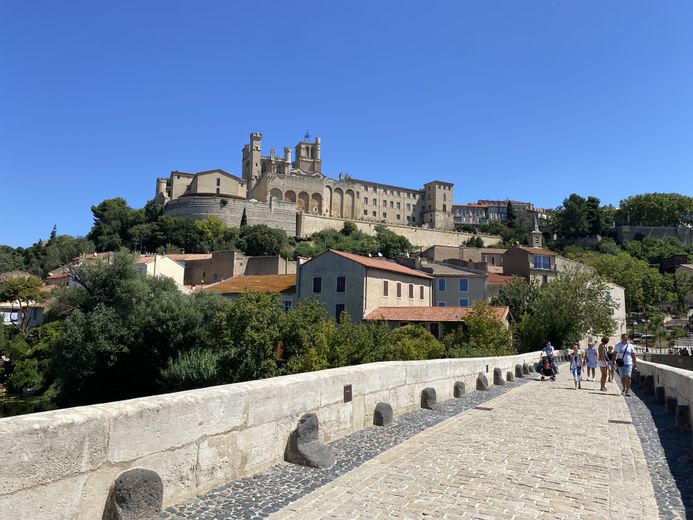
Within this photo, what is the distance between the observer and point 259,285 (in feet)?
155

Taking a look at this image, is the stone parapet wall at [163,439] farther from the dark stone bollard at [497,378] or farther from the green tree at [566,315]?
the green tree at [566,315]

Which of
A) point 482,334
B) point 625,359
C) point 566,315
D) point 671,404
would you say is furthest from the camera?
point 566,315

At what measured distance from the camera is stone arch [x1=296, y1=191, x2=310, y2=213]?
11444cm

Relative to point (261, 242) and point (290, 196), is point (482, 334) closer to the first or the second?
point (261, 242)

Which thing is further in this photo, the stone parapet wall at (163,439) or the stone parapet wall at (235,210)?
the stone parapet wall at (235,210)

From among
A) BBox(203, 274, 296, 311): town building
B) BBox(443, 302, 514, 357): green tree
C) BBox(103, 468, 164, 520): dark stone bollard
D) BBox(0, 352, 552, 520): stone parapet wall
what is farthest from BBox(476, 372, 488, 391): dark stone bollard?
BBox(203, 274, 296, 311): town building

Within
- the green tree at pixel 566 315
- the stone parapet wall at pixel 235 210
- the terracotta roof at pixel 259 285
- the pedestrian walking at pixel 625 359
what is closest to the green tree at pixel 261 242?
the stone parapet wall at pixel 235 210

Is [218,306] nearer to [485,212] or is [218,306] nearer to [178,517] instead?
[178,517]

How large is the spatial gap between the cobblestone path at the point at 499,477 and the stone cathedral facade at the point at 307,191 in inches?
3792

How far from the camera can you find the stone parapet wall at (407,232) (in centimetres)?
10556

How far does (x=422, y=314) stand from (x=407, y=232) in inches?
2861

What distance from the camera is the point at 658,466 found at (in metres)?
6.59

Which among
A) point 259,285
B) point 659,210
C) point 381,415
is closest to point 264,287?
point 259,285

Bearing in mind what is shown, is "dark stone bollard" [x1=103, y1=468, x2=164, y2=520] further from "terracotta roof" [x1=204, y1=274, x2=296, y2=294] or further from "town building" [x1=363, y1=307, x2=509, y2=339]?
"terracotta roof" [x1=204, y1=274, x2=296, y2=294]
